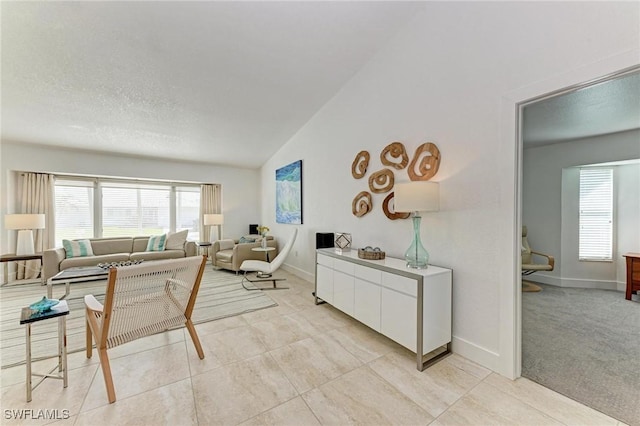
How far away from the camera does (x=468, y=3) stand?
6.90ft

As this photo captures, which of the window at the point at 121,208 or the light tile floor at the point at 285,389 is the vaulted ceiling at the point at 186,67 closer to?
the window at the point at 121,208

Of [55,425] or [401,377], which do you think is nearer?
[55,425]

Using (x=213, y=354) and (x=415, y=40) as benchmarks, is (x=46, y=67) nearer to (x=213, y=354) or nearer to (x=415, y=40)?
(x=213, y=354)

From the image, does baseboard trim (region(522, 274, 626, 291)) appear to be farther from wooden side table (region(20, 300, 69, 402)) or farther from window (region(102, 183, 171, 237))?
A: window (region(102, 183, 171, 237))

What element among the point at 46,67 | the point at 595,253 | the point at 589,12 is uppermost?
the point at 46,67

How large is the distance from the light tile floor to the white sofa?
3087mm

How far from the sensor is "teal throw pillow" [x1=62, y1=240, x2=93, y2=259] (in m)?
4.50

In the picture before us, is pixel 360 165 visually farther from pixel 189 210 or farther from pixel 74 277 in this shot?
pixel 189 210

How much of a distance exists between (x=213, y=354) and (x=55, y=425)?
932 mm

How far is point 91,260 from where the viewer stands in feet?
14.4

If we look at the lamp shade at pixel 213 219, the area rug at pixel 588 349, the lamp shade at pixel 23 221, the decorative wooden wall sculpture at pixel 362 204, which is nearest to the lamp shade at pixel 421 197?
the decorative wooden wall sculpture at pixel 362 204

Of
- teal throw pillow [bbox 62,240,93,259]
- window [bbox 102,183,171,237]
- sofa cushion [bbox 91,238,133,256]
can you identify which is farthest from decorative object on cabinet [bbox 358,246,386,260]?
window [bbox 102,183,171,237]

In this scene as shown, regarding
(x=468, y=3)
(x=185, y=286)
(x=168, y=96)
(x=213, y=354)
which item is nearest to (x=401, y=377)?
(x=213, y=354)

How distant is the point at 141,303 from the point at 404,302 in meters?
2.06
